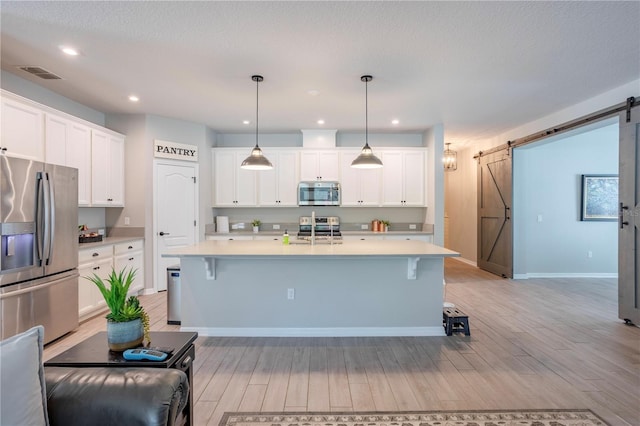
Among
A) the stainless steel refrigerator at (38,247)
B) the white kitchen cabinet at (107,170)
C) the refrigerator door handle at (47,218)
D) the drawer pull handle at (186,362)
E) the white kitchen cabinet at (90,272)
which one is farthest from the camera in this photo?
the white kitchen cabinet at (107,170)

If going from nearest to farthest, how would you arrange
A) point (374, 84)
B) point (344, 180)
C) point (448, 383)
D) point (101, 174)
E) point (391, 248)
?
point (448, 383), point (391, 248), point (374, 84), point (101, 174), point (344, 180)

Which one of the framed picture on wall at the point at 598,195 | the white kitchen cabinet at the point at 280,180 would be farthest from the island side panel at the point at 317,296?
the framed picture on wall at the point at 598,195

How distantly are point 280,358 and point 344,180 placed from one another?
373cm

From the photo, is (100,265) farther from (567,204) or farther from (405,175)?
(567,204)

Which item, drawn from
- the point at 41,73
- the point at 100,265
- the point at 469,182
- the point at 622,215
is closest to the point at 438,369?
the point at 622,215

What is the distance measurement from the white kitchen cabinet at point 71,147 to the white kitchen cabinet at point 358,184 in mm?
3883

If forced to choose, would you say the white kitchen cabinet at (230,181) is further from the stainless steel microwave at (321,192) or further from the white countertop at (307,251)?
the white countertop at (307,251)

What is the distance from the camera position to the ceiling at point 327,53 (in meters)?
2.42

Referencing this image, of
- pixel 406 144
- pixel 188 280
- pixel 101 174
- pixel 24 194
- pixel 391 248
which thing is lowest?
pixel 188 280

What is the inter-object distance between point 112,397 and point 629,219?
5.06 meters

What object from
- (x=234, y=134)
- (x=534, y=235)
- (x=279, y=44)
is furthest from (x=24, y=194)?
(x=534, y=235)

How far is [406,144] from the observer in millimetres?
6418

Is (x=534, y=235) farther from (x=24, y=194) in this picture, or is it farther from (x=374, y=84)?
(x=24, y=194)

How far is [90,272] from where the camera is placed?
3.92 meters
